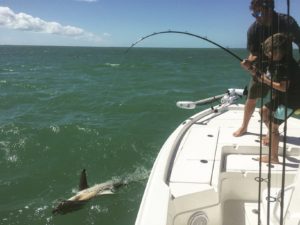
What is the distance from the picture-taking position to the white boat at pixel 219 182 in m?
3.07

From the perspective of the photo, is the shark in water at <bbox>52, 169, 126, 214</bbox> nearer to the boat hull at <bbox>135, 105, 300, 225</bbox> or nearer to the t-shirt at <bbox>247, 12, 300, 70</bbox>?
the boat hull at <bbox>135, 105, 300, 225</bbox>

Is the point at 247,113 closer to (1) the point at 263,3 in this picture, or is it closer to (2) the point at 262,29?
(2) the point at 262,29

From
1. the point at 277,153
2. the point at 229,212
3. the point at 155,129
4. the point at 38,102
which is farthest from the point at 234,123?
the point at 38,102

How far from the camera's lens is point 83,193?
7.16 m

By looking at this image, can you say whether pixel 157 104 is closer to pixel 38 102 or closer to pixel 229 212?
pixel 38 102

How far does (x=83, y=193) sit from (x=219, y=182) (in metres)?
3.86

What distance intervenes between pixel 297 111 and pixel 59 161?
658cm

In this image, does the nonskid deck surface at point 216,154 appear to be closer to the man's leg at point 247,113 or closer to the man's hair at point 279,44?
the man's leg at point 247,113

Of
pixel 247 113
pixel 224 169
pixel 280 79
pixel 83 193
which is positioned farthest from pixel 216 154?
pixel 83 193

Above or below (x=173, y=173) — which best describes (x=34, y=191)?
below

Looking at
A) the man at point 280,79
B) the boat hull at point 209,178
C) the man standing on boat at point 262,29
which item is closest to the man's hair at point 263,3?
the man standing on boat at point 262,29

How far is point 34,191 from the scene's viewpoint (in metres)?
Answer: 7.86

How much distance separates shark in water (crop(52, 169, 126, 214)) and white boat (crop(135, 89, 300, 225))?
253 centimetres

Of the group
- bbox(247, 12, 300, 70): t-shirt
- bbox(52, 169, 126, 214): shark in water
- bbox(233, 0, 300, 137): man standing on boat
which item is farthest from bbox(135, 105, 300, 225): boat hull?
bbox(52, 169, 126, 214): shark in water
